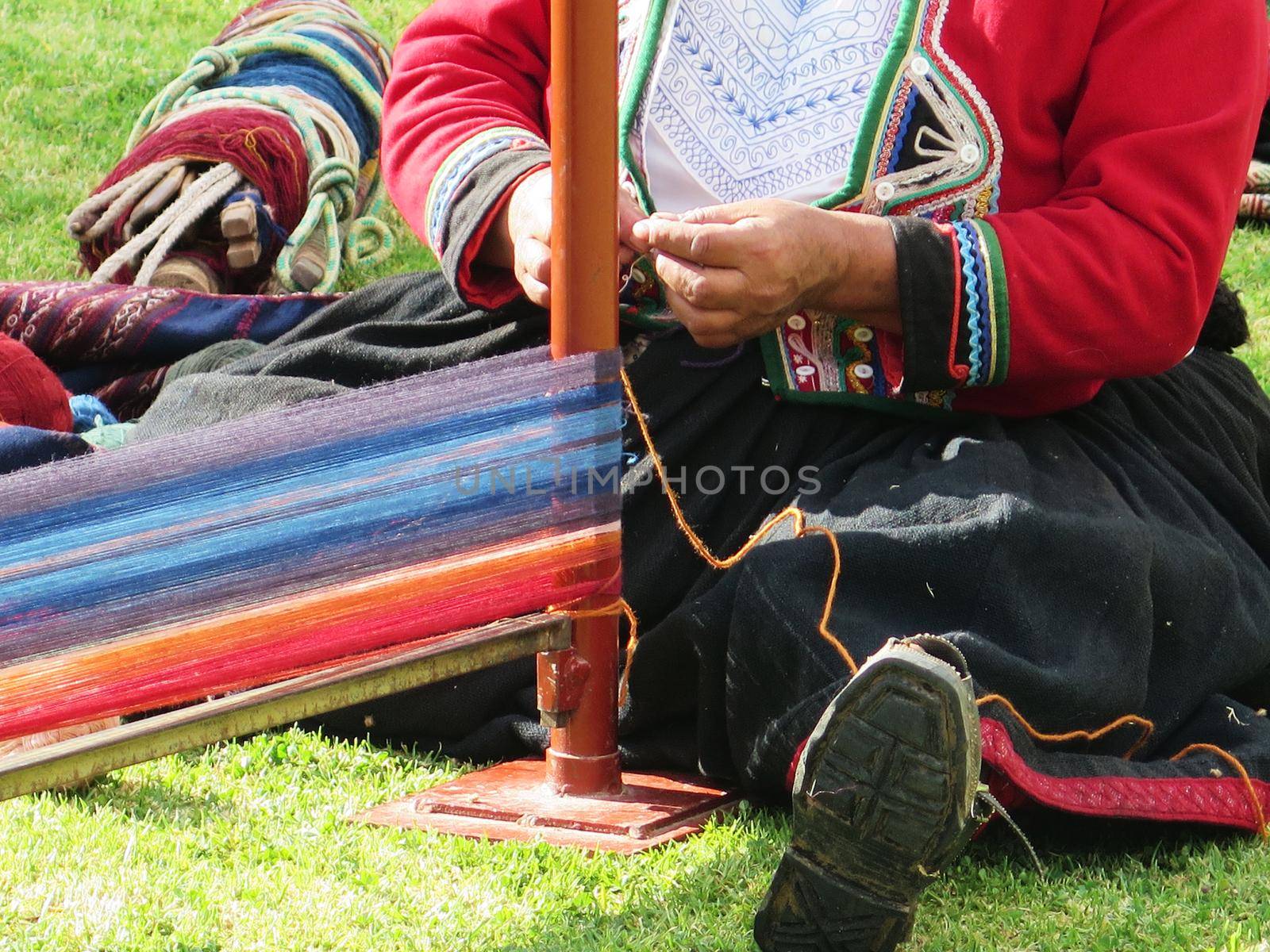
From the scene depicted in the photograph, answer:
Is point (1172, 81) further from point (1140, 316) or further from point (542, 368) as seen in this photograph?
point (542, 368)

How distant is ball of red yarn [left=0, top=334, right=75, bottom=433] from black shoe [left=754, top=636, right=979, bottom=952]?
1353mm

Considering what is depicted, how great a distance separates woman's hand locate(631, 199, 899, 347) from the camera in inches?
62.5

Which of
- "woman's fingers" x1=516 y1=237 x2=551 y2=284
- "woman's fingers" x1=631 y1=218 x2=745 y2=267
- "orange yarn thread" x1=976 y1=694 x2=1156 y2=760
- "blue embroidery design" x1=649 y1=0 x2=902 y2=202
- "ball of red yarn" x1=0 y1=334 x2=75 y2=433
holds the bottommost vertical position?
"orange yarn thread" x1=976 y1=694 x2=1156 y2=760

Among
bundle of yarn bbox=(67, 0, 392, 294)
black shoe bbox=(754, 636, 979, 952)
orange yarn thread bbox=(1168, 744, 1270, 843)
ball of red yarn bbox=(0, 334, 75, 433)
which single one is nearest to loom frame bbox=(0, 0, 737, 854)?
black shoe bbox=(754, 636, 979, 952)

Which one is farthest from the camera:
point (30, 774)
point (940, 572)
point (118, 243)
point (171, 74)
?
point (171, 74)

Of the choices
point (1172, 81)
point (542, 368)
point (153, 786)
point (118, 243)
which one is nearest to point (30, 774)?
point (153, 786)

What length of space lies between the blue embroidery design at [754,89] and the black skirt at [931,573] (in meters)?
0.22

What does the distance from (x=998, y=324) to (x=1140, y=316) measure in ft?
0.53

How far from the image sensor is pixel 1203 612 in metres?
1.81

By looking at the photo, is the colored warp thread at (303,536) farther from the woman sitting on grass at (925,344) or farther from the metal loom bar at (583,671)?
the woman sitting on grass at (925,344)

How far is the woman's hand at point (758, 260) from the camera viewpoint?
1.59 m

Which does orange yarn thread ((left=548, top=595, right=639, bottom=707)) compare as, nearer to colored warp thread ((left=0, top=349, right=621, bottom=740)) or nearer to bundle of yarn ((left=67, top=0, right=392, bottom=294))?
colored warp thread ((left=0, top=349, right=621, bottom=740))

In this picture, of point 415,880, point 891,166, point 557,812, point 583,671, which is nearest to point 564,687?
point 583,671

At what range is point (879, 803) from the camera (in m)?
1.33
